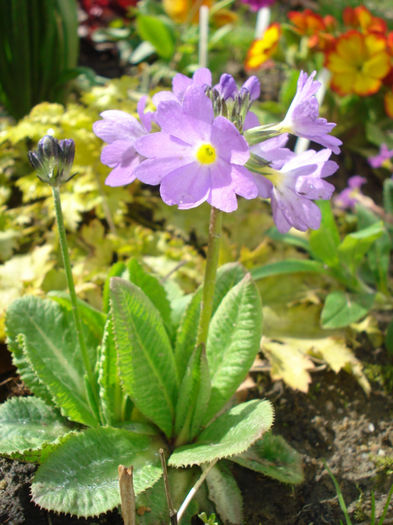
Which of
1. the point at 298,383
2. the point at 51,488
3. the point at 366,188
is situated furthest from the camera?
the point at 366,188

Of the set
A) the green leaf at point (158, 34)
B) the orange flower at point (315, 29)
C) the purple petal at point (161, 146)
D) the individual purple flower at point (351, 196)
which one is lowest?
the individual purple flower at point (351, 196)

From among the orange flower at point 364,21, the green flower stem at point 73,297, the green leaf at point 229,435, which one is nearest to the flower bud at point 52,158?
the green flower stem at point 73,297

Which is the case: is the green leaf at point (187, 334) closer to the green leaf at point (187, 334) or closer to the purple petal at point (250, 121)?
the green leaf at point (187, 334)

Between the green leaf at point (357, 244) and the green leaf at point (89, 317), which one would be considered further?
the green leaf at point (357, 244)

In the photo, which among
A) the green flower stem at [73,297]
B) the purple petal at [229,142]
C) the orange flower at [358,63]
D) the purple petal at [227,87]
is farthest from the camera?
the orange flower at [358,63]

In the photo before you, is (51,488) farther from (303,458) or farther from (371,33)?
(371,33)

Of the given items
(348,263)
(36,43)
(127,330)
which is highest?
(36,43)

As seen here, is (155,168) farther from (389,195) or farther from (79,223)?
(389,195)

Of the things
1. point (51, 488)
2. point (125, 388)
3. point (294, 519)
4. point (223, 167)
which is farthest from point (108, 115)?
point (294, 519)
